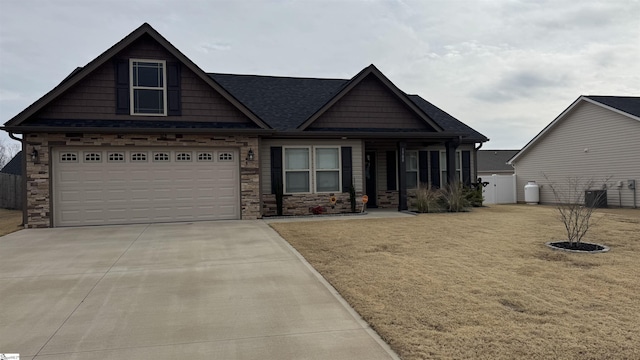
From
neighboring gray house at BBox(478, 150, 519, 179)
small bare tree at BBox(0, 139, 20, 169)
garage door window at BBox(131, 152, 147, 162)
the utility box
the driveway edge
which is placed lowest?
the driveway edge

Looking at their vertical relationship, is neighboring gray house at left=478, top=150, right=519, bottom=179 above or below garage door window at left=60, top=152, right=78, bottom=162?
above

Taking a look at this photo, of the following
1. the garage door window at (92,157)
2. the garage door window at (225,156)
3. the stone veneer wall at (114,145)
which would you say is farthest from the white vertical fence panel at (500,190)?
the garage door window at (92,157)

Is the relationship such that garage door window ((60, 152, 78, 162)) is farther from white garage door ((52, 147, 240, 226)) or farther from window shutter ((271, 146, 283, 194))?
window shutter ((271, 146, 283, 194))

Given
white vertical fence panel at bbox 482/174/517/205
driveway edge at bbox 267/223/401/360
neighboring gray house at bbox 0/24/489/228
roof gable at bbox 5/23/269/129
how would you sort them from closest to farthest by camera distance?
driveway edge at bbox 267/223/401/360 → roof gable at bbox 5/23/269/129 → neighboring gray house at bbox 0/24/489/228 → white vertical fence panel at bbox 482/174/517/205

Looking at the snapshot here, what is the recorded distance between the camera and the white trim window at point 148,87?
41.8 feet

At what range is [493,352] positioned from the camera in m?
3.35

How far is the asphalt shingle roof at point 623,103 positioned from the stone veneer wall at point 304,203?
496 inches

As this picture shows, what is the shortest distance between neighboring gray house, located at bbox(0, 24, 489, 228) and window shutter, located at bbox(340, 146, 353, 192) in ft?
0.13

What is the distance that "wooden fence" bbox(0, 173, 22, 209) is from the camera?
19975 millimetres

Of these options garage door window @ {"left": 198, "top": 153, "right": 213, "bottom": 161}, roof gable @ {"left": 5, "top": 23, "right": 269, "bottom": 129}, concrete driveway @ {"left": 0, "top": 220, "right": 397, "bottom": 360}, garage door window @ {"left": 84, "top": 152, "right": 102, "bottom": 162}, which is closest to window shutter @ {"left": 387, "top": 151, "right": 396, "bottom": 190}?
roof gable @ {"left": 5, "top": 23, "right": 269, "bottom": 129}

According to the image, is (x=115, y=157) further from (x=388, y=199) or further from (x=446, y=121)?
(x=446, y=121)

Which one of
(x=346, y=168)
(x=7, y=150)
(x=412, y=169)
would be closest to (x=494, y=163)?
(x=412, y=169)

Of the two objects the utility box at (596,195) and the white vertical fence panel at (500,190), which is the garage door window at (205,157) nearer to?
the white vertical fence panel at (500,190)

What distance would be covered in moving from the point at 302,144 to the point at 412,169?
536 cm
